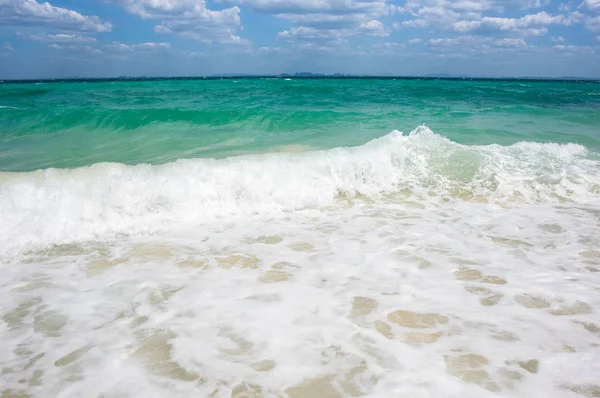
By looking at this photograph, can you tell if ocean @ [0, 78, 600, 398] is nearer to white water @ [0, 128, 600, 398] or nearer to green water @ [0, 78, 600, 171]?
white water @ [0, 128, 600, 398]

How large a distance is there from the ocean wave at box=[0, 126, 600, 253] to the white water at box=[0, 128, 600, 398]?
0.04 meters

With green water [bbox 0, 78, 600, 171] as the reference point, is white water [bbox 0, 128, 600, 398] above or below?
below

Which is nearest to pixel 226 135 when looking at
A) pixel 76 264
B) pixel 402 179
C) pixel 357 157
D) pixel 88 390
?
pixel 357 157

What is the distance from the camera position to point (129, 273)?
14.1ft

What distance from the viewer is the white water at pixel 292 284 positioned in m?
2.77

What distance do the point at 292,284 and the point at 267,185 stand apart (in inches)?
129

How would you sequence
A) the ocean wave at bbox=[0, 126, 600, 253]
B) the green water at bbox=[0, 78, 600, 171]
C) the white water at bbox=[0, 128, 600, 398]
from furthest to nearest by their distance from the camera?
the green water at bbox=[0, 78, 600, 171] < the ocean wave at bbox=[0, 126, 600, 253] < the white water at bbox=[0, 128, 600, 398]

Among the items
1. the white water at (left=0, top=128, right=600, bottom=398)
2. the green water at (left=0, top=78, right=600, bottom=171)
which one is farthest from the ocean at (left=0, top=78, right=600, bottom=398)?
the green water at (left=0, top=78, right=600, bottom=171)

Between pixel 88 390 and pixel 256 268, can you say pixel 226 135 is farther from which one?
pixel 88 390

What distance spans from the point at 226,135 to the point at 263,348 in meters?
10.7

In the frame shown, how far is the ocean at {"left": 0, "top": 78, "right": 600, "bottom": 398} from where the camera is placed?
9.12 ft

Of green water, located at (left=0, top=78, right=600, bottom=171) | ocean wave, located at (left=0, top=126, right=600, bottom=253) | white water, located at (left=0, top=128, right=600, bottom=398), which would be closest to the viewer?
white water, located at (left=0, top=128, right=600, bottom=398)

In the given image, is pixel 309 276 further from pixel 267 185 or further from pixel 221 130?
pixel 221 130

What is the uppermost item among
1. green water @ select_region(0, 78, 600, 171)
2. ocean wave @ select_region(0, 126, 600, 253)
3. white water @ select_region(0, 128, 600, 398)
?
green water @ select_region(0, 78, 600, 171)
